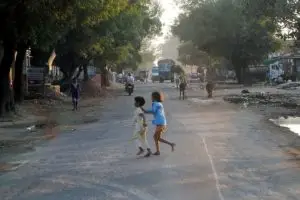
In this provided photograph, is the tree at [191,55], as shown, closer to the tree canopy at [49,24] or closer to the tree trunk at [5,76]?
the tree canopy at [49,24]

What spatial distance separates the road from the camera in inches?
Result: 349

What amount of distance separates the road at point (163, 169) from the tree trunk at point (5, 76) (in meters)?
7.18

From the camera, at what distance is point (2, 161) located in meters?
13.0

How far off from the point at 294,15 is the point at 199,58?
7950 centimetres

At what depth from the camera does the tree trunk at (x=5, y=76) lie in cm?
2430

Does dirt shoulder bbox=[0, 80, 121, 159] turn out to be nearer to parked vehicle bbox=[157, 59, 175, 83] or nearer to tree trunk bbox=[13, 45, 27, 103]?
tree trunk bbox=[13, 45, 27, 103]

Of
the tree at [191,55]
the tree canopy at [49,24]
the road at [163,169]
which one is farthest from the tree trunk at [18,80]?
the tree at [191,55]

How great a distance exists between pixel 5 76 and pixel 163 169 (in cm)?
1543

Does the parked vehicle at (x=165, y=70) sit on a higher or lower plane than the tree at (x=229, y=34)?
lower

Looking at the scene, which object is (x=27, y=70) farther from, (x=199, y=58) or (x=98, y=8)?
(x=199, y=58)

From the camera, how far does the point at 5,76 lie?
24750 mm

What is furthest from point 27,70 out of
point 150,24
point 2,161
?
point 2,161

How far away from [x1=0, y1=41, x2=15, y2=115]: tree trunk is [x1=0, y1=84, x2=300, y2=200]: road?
718 cm

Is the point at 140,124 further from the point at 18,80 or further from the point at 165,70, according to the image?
the point at 165,70
